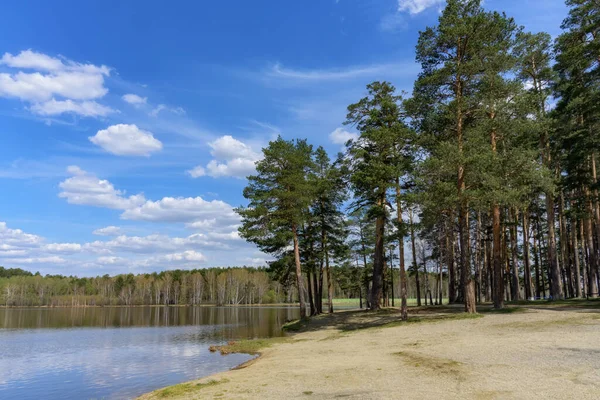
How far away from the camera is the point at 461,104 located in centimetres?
2319

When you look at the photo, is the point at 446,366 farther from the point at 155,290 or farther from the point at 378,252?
the point at 155,290

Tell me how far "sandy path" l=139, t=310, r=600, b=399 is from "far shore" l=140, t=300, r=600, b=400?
2 cm

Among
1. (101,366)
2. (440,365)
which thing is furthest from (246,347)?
(440,365)

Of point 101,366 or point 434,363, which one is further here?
point 101,366

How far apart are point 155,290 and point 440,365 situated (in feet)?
511

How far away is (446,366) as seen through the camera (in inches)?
457

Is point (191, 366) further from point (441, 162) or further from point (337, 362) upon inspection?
point (441, 162)

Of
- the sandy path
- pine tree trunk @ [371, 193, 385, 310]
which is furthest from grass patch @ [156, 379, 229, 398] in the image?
pine tree trunk @ [371, 193, 385, 310]

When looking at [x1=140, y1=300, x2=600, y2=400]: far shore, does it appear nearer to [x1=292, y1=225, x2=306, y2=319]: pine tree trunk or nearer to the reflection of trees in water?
[x1=292, y1=225, x2=306, y2=319]: pine tree trunk

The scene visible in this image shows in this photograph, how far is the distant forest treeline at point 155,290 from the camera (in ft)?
480

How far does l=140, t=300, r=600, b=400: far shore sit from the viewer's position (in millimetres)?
8977

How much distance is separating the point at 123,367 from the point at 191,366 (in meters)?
3.65

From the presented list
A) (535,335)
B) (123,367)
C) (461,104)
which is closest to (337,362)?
(535,335)

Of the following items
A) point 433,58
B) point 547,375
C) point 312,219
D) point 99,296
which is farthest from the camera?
point 99,296
